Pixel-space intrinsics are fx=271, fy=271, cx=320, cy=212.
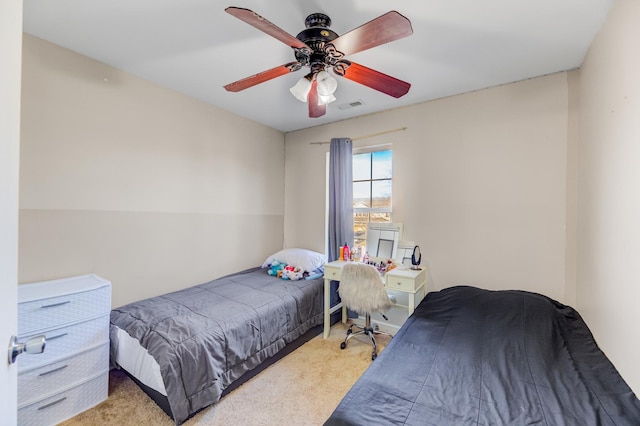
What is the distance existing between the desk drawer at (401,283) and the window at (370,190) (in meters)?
0.80

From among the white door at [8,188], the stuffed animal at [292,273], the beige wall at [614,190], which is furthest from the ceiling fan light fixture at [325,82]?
the stuffed animal at [292,273]

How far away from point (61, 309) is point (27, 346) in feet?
4.30

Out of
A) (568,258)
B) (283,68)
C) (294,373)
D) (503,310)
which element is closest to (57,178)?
(283,68)

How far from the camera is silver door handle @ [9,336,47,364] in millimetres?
707

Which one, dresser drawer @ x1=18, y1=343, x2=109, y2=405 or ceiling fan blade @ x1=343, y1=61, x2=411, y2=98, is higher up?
ceiling fan blade @ x1=343, y1=61, x2=411, y2=98

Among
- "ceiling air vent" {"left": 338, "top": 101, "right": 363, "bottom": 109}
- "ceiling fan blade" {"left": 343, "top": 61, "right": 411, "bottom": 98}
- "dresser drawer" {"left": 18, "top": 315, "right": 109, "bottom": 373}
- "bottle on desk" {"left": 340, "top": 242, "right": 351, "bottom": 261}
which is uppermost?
"ceiling air vent" {"left": 338, "top": 101, "right": 363, "bottom": 109}

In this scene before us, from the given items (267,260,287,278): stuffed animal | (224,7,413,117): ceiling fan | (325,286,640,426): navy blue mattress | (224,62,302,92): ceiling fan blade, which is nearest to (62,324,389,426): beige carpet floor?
(325,286,640,426): navy blue mattress

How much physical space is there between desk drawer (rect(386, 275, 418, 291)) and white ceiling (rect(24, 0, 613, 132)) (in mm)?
1760

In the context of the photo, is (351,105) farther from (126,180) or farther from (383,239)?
(126,180)

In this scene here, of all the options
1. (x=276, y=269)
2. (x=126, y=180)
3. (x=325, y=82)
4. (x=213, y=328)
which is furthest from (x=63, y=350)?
(x=325, y=82)

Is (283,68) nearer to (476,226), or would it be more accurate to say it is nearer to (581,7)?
(581,7)

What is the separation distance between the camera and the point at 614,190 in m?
1.46

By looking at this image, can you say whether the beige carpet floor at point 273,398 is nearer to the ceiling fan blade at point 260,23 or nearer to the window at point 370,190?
the window at point 370,190

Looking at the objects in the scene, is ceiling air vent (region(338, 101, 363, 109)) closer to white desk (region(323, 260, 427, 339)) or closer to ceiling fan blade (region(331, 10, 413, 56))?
ceiling fan blade (region(331, 10, 413, 56))
